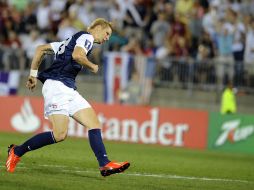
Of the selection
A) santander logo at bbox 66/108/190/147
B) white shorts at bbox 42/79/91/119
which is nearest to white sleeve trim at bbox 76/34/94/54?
white shorts at bbox 42/79/91/119

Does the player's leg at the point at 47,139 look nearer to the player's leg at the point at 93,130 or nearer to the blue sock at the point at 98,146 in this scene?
the player's leg at the point at 93,130

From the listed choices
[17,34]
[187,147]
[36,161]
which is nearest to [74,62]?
[36,161]

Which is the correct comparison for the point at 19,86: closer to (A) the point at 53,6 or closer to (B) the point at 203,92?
(A) the point at 53,6

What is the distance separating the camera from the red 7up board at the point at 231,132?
2312 cm

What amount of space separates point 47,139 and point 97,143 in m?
0.74

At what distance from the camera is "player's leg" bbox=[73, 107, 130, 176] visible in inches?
453

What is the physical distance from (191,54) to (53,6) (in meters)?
5.41

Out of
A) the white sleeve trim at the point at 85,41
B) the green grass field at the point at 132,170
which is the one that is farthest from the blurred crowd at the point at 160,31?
the white sleeve trim at the point at 85,41

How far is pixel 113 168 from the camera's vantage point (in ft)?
37.6

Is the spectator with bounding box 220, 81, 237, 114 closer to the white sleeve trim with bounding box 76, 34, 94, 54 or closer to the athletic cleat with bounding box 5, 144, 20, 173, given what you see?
the white sleeve trim with bounding box 76, 34, 94, 54

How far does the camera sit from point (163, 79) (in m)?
24.8

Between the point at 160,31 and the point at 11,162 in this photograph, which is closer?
the point at 11,162

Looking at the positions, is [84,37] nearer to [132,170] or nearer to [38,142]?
[38,142]

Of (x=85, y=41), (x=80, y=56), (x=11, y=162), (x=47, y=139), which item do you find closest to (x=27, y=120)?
(x=11, y=162)
